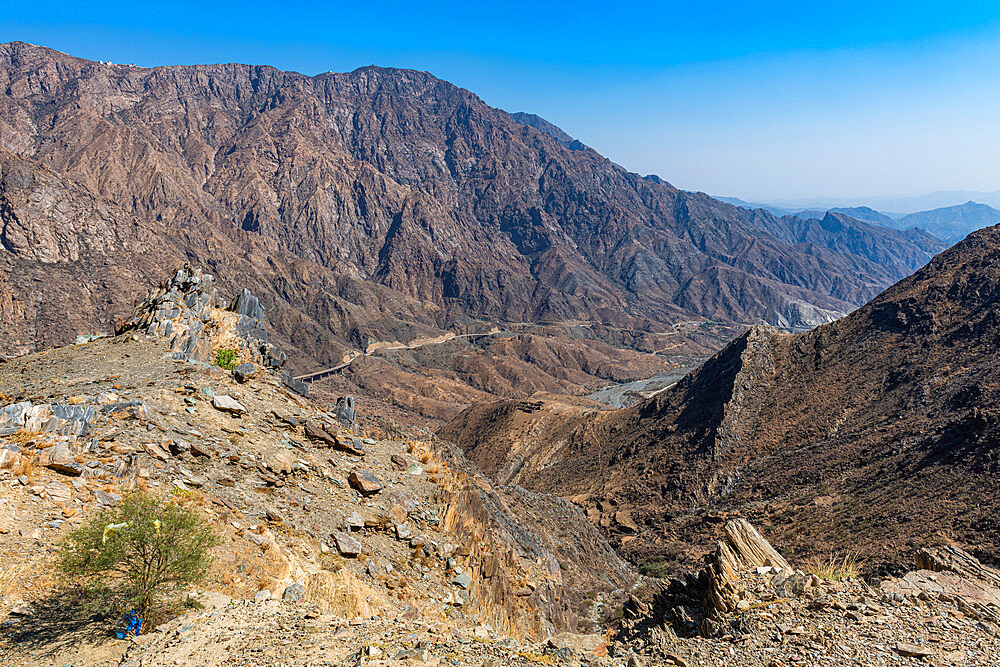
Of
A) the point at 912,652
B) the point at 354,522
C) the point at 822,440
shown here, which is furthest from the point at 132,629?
the point at 822,440

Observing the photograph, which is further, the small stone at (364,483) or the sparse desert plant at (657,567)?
the sparse desert plant at (657,567)

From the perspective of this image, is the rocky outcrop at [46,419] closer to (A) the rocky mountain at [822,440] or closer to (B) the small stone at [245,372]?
(B) the small stone at [245,372]

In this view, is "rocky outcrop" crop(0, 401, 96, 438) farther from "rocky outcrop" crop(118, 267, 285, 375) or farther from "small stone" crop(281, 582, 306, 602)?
"rocky outcrop" crop(118, 267, 285, 375)

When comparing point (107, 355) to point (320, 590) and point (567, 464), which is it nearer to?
point (320, 590)

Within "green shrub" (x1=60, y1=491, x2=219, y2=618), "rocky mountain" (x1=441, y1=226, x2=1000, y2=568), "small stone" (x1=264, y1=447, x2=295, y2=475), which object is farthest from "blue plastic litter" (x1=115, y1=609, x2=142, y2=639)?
"rocky mountain" (x1=441, y1=226, x2=1000, y2=568)

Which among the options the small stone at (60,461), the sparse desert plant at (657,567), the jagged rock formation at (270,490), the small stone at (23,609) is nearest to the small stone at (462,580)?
the jagged rock formation at (270,490)

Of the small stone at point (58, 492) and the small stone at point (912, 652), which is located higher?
the small stone at point (58, 492)

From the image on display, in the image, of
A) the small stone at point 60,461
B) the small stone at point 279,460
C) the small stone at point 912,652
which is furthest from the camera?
the small stone at point 279,460
